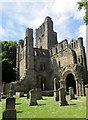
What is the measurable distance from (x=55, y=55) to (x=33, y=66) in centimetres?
605

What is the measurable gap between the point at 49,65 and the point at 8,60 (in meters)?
12.3

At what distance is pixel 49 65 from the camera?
48.9 metres

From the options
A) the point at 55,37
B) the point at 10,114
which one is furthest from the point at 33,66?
the point at 10,114

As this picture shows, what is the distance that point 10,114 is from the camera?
10562 millimetres

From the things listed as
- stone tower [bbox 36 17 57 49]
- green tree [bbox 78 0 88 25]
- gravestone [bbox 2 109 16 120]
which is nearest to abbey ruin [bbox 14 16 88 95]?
stone tower [bbox 36 17 57 49]

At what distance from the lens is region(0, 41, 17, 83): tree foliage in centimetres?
4806

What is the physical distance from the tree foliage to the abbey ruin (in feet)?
6.47

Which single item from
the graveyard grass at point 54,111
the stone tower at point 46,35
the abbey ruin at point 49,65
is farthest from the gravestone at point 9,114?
the stone tower at point 46,35

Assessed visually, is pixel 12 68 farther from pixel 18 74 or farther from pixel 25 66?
pixel 25 66

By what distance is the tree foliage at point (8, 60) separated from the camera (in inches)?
1892

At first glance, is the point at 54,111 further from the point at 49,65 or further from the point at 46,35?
the point at 46,35

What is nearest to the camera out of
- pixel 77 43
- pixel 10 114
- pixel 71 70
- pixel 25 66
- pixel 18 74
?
pixel 10 114

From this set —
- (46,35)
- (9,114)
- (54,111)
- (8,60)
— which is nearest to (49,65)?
(46,35)

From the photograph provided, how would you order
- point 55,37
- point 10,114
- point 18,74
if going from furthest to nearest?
point 55,37
point 18,74
point 10,114
